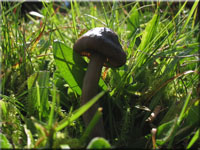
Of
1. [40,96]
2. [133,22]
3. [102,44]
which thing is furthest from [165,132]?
[133,22]

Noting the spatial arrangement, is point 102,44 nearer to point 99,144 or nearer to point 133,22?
point 99,144

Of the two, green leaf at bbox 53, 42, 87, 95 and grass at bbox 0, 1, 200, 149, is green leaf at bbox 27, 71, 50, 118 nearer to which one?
grass at bbox 0, 1, 200, 149

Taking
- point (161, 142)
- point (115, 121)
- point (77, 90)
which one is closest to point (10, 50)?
point (77, 90)

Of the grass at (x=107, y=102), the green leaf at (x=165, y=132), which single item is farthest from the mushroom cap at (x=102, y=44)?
the green leaf at (x=165, y=132)

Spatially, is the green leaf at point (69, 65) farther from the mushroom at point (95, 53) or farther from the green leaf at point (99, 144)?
the green leaf at point (99, 144)

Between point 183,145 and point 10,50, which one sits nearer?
point 183,145

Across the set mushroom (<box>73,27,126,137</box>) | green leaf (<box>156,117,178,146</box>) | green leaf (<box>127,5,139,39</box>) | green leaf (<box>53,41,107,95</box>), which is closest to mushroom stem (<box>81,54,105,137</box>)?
mushroom (<box>73,27,126,137</box>)

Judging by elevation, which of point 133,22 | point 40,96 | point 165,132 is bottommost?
point 165,132

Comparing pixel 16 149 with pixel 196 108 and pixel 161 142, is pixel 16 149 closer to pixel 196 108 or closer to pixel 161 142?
pixel 161 142
